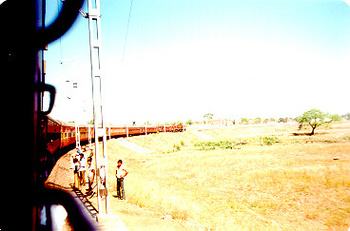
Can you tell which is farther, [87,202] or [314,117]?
[314,117]

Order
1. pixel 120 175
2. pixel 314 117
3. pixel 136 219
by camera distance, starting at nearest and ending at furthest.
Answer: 1. pixel 136 219
2. pixel 120 175
3. pixel 314 117

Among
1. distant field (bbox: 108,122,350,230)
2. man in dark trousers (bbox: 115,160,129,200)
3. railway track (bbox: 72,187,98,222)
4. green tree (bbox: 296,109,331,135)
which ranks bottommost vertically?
distant field (bbox: 108,122,350,230)

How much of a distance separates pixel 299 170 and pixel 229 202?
8.64 metres

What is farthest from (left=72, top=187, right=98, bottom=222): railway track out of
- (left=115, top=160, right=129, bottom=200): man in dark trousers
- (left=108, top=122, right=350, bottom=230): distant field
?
(left=108, top=122, right=350, bottom=230): distant field

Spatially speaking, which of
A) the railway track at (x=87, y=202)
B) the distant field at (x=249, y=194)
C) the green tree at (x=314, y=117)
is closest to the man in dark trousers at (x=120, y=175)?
the distant field at (x=249, y=194)

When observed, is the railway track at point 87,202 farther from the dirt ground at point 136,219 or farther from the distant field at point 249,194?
the distant field at point 249,194

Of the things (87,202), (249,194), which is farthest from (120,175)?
(249,194)

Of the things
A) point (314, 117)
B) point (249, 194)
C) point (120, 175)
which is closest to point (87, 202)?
point (120, 175)

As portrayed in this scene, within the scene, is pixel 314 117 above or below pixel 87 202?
above

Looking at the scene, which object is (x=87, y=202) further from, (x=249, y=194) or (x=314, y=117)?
(x=314, y=117)

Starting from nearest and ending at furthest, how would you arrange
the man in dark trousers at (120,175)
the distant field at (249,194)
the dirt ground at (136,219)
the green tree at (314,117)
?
Result: 1. the dirt ground at (136,219)
2. the man in dark trousers at (120,175)
3. the distant field at (249,194)
4. the green tree at (314,117)

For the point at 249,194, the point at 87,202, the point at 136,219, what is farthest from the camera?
the point at 249,194

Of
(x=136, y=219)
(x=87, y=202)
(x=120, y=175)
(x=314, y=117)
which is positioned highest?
(x=314, y=117)

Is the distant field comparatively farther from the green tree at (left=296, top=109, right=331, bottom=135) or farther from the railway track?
the green tree at (left=296, top=109, right=331, bottom=135)
